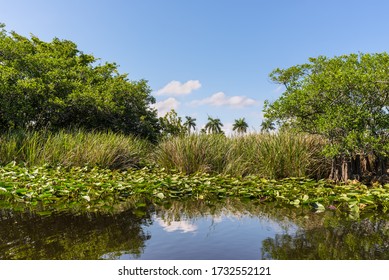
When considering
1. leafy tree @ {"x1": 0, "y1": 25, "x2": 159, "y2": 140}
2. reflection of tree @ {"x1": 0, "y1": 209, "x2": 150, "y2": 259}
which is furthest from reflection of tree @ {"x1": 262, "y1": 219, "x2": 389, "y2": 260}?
leafy tree @ {"x1": 0, "y1": 25, "x2": 159, "y2": 140}

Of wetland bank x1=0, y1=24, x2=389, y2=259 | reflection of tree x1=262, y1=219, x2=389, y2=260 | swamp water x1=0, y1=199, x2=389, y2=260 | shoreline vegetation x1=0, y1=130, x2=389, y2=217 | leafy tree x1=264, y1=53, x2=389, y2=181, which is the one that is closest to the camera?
reflection of tree x1=262, y1=219, x2=389, y2=260

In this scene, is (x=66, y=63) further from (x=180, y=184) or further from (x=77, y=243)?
(x=77, y=243)

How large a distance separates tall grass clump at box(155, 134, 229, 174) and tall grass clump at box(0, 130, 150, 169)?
5.72ft

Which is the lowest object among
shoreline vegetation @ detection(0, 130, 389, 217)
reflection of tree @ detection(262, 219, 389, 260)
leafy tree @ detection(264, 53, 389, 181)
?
reflection of tree @ detection(262, 219, 389, 260)

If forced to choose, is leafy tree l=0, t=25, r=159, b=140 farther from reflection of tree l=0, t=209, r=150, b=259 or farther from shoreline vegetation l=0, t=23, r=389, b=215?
reflection of tree l=0, t=209, r=150, b=259

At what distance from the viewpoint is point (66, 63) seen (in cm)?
2059

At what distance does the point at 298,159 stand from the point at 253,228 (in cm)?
578

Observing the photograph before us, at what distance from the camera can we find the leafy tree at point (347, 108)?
9336mm

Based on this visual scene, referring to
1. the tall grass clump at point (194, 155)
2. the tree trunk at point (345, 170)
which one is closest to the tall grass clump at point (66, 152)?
the tall grass clump at point (194, 155)

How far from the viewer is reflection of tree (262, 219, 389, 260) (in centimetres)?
360

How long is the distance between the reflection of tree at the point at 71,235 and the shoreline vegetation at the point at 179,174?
83 centimetres

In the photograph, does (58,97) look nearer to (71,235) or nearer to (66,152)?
(66,152)

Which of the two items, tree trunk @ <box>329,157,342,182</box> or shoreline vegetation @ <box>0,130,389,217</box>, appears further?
tree trunk @ <box>329,157,342,182</box>
